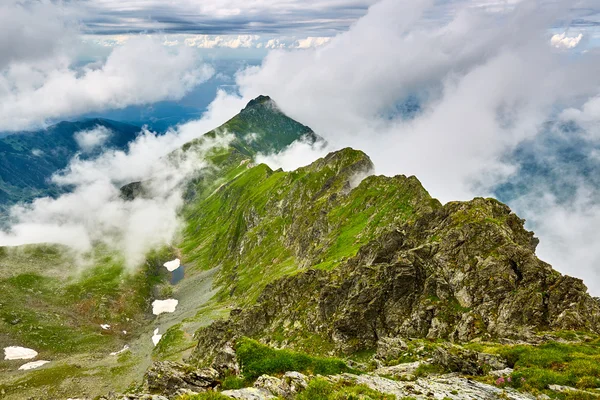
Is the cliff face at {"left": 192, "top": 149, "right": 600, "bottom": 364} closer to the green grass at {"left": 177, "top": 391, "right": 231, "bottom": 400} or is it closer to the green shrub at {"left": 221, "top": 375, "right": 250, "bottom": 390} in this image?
the green shrub at {"left": 221, "top": 375, "right": 250, "bottom": 390}

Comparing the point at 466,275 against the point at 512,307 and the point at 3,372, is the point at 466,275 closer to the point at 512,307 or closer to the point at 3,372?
the point at 512,307

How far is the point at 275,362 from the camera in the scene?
124 ft

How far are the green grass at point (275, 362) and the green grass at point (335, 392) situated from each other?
242 inches

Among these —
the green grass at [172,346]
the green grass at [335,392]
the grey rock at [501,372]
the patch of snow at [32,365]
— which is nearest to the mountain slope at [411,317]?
the green grass at [335,392]

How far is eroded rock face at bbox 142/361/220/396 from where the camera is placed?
37.8m

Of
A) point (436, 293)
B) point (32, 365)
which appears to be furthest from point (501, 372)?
point (32, 365)

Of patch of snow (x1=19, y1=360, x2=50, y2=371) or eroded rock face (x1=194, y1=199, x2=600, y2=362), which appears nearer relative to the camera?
eroded rock face (x1=194, y1=199, x2=600, y2=362)

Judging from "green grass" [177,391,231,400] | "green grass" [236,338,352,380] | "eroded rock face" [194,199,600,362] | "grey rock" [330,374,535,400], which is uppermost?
"eroded rock face" [194,199,600,362]

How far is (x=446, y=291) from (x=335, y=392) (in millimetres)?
54809

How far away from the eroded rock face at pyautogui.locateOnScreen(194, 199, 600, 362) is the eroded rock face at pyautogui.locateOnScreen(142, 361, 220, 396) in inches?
1794

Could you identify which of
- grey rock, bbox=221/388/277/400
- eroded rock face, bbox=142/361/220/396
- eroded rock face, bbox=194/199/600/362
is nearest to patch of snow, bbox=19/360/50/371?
eroded rock face, bbox=194/199/600/362

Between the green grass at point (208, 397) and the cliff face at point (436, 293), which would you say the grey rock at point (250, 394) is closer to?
the green grass at point (208, 397)

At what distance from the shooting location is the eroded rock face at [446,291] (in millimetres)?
63344

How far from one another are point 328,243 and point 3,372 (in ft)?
576
